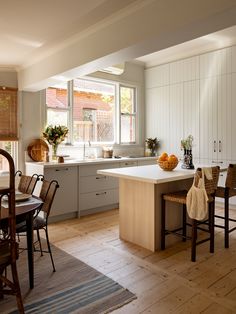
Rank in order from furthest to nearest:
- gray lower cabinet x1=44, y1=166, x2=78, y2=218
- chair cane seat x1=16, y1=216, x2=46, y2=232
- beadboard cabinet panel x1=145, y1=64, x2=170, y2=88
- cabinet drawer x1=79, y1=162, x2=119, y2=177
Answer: beadboard cabinet panel x1=145, y1=64, x2=170, y2=88 → cabinet drawer x1=79, y1=162, x2=119, y2=177 → gray lower cabinet x1=44, y1=166, x2=78, y2=218 → chair cane seat x1=16, y1=216, x2=46, y2=232

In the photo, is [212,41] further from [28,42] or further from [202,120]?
[28,42]

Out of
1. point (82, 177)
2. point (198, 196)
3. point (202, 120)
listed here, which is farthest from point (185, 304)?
point (202, 120)

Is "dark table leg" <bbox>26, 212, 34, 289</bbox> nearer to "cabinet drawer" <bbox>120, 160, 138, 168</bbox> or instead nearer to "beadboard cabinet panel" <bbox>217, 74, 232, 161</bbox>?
"cabinet drawer" <bbox>120, 160, 138, 168</bbox>

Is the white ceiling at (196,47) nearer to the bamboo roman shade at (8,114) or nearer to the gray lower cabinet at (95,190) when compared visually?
the gray lower cabinet at (95,190)

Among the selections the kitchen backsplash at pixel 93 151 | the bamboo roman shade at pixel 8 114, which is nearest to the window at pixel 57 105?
the kitchen backsplash at pixel 93 151

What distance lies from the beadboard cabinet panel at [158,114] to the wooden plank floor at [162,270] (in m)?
2.68

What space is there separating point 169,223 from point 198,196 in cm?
69

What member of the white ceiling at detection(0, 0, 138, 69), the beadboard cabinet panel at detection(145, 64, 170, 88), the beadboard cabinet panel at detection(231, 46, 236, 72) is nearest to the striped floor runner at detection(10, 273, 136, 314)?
the white ceiling at detection(0, 0, 138, 69)

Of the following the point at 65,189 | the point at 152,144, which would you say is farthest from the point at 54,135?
the point at 152,144

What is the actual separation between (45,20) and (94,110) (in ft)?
8.84

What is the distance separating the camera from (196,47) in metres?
5.06

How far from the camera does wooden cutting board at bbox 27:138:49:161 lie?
452cm

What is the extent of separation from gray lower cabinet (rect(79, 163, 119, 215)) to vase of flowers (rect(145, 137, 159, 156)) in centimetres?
134

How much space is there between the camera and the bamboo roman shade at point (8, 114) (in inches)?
169
